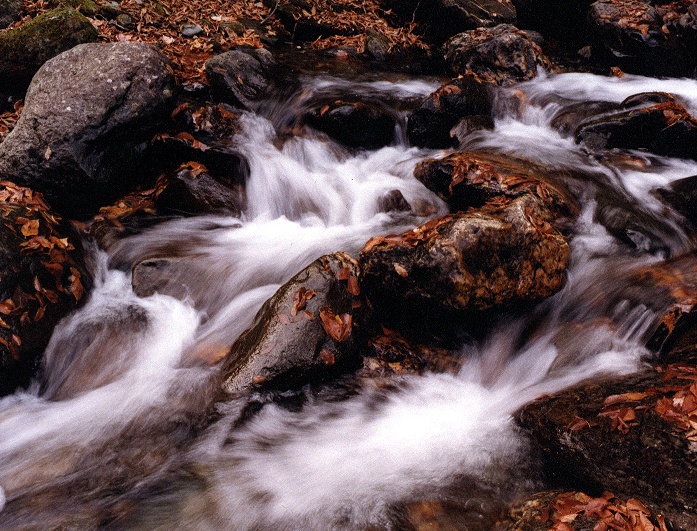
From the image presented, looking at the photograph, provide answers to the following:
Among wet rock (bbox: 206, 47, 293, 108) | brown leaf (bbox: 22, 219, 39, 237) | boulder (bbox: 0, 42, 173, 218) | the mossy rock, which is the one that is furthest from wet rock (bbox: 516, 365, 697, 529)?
the mossy rock

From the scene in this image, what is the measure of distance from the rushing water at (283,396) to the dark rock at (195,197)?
0.64 ft

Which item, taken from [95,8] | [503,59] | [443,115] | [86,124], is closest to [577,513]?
[86,124]

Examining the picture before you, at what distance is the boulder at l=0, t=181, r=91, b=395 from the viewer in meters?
4.43

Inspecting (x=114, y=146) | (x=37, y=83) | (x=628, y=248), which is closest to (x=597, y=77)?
(x=628, y=248)

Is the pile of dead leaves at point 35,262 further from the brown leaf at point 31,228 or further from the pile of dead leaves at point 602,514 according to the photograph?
the pile of dead leaves at point 602,514

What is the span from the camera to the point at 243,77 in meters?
8.50

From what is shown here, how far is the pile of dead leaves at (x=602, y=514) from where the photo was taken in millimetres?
2789

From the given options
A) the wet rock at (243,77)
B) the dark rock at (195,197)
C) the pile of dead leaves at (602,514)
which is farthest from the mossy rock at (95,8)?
the pile of dead leaves at (602,514)

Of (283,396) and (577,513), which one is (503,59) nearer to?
(283,396)

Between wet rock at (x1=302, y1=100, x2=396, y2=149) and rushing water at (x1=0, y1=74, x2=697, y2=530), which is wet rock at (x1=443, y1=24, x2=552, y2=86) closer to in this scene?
wet rock at (x1=302, y1=100, x2=396, y2=149)

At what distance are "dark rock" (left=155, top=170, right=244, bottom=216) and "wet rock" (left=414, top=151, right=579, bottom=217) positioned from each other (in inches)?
120

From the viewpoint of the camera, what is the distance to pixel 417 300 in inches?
179

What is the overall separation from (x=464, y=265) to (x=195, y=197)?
13.5 feet

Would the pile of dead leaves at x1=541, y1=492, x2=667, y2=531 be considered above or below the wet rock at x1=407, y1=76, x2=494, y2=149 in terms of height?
below
